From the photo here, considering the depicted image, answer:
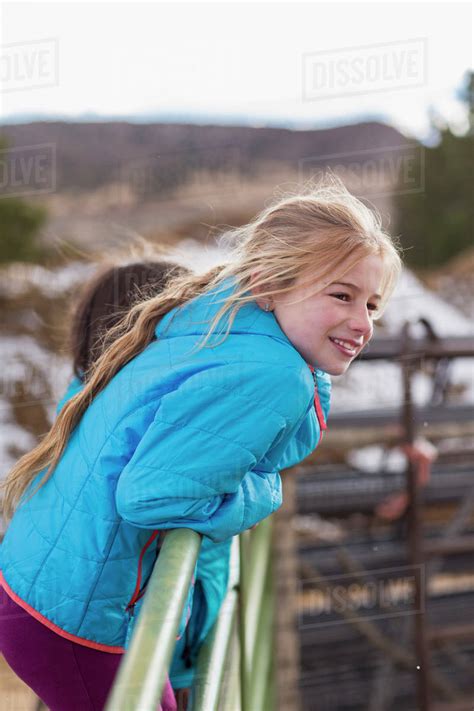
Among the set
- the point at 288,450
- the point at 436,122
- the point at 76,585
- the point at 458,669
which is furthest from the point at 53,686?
the point at 436,122

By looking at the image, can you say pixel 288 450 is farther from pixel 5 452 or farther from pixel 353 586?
pixel 5 452

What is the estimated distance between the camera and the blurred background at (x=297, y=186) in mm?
2107

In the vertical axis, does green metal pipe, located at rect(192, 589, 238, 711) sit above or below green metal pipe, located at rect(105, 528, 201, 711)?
below

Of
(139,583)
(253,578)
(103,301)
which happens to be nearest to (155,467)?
(139,583)

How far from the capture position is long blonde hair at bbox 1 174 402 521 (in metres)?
0.90

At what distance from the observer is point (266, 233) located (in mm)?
940

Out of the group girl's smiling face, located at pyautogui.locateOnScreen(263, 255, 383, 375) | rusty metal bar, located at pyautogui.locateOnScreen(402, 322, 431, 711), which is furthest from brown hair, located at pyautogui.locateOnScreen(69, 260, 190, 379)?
rusty metal bar, located at pyautogui.locateOnScreen(402, 322, 431, 711)

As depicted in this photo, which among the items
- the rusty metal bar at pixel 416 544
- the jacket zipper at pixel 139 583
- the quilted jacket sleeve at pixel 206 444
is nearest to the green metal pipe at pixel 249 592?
the jacket zipper at pixel 139 583

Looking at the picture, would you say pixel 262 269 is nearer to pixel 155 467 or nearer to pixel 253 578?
pixel 155 467

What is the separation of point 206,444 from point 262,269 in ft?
0.66

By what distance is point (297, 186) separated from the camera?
1.18m

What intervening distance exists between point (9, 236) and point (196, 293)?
6444 millimetres

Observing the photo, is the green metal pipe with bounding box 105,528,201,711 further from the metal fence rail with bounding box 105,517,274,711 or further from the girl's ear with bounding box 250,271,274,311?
the girl's ear with bounding box 250,271,274,311

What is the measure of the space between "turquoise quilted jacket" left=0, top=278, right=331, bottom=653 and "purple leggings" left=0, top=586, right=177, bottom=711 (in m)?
0.01
